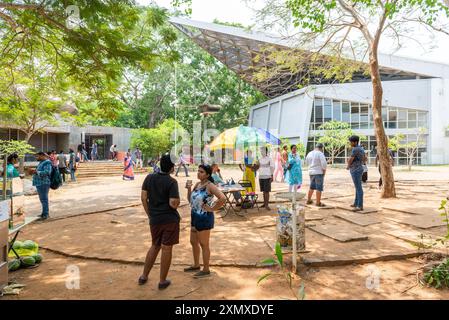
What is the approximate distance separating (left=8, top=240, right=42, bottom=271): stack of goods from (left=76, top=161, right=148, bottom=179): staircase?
A: 1564cm

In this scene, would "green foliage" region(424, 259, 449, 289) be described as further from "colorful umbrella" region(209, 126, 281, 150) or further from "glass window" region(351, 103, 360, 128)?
"glass window" region(351, 103, 360, 128)

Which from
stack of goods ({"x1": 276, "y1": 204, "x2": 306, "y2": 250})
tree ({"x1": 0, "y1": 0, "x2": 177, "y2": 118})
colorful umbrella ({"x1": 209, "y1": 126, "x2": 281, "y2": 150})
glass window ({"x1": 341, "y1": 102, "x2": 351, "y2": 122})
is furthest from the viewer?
glass window ({"x1": 341, "y1": 102, "x2": 351, "y2": 122})

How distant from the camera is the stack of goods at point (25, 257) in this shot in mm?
4348

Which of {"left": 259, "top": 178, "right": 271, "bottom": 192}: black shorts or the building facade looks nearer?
{"left": 259, "top": 178, "right": 271, "bottom": 192}: black shorts

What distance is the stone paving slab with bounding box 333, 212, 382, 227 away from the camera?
6.35 meters

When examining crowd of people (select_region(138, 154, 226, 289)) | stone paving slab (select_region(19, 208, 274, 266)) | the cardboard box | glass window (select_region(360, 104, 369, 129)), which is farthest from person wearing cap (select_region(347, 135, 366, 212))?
glass window (select_region(360, 104, 369, 129))

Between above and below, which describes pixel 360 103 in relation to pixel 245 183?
above

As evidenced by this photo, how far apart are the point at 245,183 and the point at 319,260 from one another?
146 inches

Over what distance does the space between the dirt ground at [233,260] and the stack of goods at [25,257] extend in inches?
4.1

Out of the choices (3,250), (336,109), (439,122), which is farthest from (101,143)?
(439,122)

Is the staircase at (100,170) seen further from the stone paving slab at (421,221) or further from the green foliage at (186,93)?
the stone paving slab at (421,221)

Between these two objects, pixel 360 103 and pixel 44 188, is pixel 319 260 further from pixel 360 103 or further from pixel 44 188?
pixel 360 103

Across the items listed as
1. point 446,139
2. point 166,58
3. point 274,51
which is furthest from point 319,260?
point 446,139
